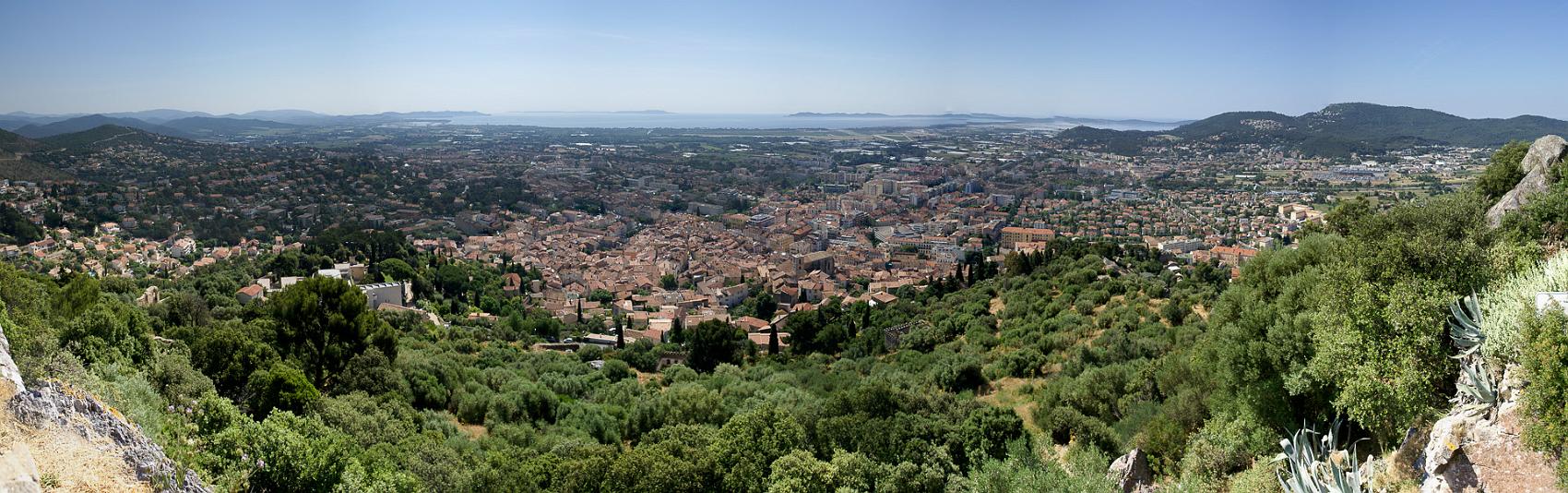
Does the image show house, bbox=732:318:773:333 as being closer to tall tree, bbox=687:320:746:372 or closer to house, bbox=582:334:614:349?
house, bbox=582:334:614:349

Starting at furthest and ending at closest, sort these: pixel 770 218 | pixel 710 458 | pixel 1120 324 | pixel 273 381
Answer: pixel 770 218
pixel 1120 324
pixel 273 381
pixel 710 458

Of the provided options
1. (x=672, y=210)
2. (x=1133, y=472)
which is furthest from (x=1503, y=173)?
(x=672, y=210)

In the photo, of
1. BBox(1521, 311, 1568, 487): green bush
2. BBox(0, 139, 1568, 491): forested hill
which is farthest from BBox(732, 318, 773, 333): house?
BBox(1521, 311, 1568, 487): green bush

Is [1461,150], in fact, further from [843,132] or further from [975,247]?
[843,132]

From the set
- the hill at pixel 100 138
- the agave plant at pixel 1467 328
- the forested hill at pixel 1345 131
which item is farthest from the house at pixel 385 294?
the forested hill at pixel 1345 131

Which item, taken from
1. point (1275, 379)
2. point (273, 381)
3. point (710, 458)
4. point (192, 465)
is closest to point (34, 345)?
point (273, 381)
